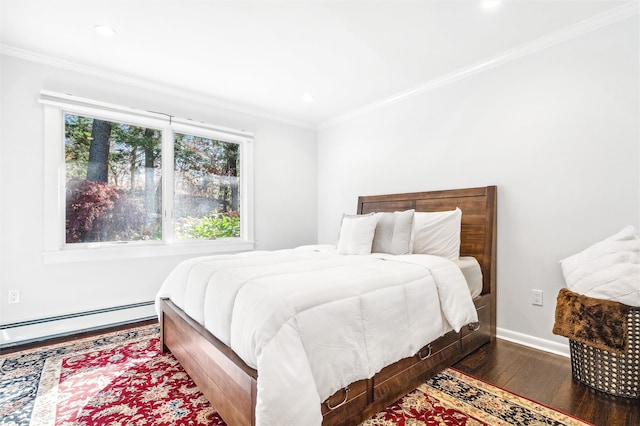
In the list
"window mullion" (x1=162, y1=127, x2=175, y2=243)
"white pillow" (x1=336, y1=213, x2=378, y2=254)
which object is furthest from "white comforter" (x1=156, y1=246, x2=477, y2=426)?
"window mullion" (x1=162, y1=127, x2=175, y2=243)

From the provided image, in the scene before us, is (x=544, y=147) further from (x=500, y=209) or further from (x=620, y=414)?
(x=620, y=414)

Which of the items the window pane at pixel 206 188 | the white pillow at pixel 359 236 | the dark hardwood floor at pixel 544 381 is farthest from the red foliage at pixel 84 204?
the white pillow at pixel 359 236

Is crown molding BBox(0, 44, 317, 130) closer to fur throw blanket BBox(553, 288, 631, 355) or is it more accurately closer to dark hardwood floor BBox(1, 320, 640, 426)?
dark hardwood floor BBox(1, 320, 640, 426)

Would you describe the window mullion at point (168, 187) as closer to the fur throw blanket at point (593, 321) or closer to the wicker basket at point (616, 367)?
the fur throw blanket at point (593, 321)

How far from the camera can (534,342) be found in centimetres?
243

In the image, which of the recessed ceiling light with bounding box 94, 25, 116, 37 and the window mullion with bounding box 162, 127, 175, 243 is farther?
the window mullion with bounding box 162, 127, 175, 243

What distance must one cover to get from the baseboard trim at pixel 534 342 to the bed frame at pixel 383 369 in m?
0.10

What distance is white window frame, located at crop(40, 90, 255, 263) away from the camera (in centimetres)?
266

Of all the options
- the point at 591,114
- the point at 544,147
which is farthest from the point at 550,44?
the point at 544,147

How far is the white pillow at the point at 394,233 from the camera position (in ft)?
8.48

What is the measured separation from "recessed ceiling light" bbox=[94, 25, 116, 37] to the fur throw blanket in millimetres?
3700

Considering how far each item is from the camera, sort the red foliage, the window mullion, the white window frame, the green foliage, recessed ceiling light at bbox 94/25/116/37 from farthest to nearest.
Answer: the green foliage < the window mullion < the red foliage < the white window frame < recessed ceiling light at bbox 94/25/116/37

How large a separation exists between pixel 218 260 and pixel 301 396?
49.8 inches

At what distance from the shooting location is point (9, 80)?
2.51 metres
